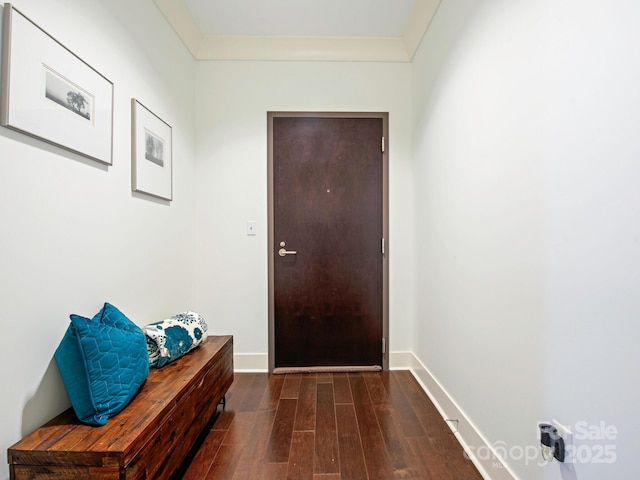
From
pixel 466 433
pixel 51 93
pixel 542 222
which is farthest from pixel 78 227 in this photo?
pixel 466 433

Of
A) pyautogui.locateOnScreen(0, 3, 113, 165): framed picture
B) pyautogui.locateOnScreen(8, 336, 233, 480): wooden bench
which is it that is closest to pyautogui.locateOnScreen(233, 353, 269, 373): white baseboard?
pyautogui.locateOnScreen(8, 336, 233, 480): wooden bench

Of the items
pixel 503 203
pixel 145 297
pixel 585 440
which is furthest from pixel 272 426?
pixel 503 203

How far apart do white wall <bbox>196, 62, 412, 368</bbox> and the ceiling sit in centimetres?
10

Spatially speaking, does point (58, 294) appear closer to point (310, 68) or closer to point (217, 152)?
point (217, 152)

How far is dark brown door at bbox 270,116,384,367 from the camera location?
Answer: 2555 millimetres

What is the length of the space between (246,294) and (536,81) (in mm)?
2276

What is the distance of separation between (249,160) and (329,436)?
6.75 ft

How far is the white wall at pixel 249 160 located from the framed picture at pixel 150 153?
51 cm

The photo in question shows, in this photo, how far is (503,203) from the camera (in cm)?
127

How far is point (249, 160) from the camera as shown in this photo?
8.41 ft

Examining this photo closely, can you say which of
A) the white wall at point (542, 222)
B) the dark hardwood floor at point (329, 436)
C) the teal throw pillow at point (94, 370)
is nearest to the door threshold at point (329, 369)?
the dark hardwood floor at point (329, 436)

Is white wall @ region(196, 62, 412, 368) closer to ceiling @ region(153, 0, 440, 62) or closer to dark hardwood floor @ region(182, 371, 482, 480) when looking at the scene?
ceiling @ region(153, 0, 440, 62)

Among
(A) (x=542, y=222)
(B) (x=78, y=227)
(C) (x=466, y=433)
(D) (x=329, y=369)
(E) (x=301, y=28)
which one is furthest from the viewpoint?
(D) (x=329, y=369)

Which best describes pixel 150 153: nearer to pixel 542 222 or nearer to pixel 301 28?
pixel 301 28
